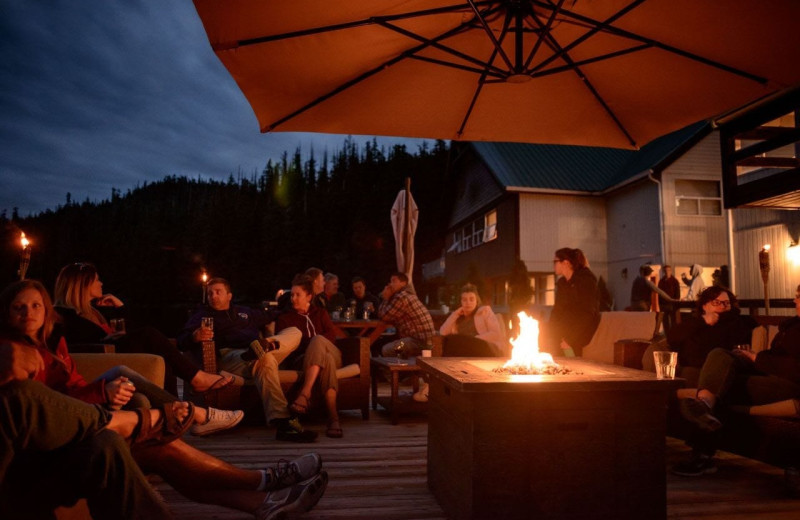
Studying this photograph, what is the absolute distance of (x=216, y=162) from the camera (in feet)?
595

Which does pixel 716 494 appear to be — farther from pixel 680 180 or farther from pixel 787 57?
pixel 680 180

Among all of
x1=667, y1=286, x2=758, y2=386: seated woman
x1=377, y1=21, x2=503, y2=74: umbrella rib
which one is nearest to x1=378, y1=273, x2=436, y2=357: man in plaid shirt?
x1=667, y1=286, x2=758, y2=386: seated woman

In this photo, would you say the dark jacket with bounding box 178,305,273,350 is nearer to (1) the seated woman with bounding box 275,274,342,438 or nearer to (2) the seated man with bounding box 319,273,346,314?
(1) the seated woman with bounding box 275,274,342,438

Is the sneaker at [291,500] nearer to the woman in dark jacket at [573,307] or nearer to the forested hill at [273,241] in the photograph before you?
the woman in dark jacket at [573,307]

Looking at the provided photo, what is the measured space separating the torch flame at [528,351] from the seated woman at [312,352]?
2124 millimetres

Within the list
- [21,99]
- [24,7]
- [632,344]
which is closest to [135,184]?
[21,99]

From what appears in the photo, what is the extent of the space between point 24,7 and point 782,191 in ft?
350

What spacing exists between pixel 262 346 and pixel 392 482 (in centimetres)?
185

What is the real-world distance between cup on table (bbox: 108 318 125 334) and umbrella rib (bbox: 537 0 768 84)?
3801 mm

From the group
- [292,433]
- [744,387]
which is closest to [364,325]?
[292,433]

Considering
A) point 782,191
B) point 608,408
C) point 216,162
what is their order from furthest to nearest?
point 216,162 < point 782,191 < point 608,408

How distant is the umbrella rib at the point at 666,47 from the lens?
128 inches

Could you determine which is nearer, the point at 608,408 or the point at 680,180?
the point at 608,408

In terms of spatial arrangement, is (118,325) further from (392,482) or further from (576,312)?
(576,312)
